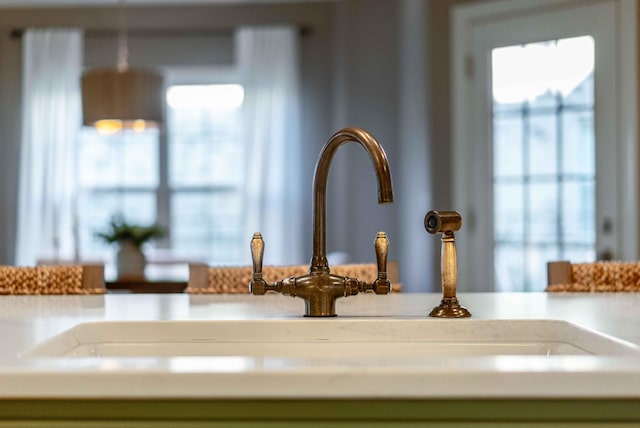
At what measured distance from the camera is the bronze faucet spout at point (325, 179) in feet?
4.33

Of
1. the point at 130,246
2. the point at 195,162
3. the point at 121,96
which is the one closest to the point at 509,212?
the point at 130,246

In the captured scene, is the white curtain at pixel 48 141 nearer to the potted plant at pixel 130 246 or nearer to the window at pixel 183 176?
the window at pixel 183 176

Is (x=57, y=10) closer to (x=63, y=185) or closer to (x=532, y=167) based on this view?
(x=63, y=185)

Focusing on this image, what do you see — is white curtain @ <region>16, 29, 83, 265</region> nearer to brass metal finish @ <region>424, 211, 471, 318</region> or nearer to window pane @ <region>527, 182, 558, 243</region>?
window pane @ <region>527, 182, 558, 243</region>

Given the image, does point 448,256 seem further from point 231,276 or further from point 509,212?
point 509,212

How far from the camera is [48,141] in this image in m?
6.62

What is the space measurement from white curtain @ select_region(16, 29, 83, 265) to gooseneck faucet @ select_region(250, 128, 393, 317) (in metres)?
5.50

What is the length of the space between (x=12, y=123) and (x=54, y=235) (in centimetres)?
97

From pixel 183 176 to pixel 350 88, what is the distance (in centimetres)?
159

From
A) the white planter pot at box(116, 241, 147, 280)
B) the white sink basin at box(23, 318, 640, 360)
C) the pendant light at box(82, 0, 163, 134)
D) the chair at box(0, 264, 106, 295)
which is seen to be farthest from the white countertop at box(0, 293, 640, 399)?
the pendant light at box(82, 0, 163, 134)

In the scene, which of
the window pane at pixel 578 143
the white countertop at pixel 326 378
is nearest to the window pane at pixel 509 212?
the window pane at pixel 578 143

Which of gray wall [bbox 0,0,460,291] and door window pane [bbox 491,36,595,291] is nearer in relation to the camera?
door window pane [bbox 491,36,595,291]

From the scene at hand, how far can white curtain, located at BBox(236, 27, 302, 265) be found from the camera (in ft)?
21.6

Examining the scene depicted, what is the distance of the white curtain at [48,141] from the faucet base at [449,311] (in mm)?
5590
